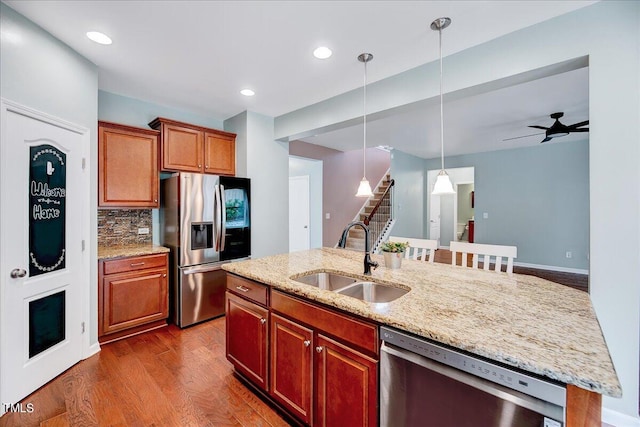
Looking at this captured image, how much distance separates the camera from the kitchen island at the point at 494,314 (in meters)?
0.89

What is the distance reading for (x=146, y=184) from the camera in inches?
128

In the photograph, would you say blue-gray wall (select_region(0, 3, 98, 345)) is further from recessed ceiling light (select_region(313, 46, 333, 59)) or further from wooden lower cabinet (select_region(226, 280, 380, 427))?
recessed ceiling light (select_region(313, 46, 333, 59))

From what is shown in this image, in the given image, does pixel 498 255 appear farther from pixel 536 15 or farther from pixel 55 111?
pixel 55 111

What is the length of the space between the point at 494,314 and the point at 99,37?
3258 millimetres

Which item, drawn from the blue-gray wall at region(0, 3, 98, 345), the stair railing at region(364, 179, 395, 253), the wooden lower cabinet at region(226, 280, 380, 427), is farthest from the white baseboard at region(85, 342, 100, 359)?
the stair railing at region(364, 179, 395, 253)

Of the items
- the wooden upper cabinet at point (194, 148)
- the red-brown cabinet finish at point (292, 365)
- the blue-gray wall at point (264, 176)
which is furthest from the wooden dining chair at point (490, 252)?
the wooden upper cabinet at point (194, 148)

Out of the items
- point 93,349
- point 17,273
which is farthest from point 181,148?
point 93,349

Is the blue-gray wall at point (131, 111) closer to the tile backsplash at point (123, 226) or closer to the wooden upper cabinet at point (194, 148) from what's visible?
the wooden upper cabinet at point (194, 148)

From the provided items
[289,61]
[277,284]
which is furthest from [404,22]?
[277,284]

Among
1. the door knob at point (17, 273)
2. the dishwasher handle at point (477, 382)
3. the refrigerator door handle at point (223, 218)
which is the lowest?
the dishwasher handle at point (477, 382)

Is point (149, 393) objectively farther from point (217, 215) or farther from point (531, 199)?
point (531, 199)

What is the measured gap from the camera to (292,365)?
1.71 metres

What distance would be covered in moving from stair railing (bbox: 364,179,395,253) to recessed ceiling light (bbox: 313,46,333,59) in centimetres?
455

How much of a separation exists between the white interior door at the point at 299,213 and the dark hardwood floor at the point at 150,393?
143 inches
